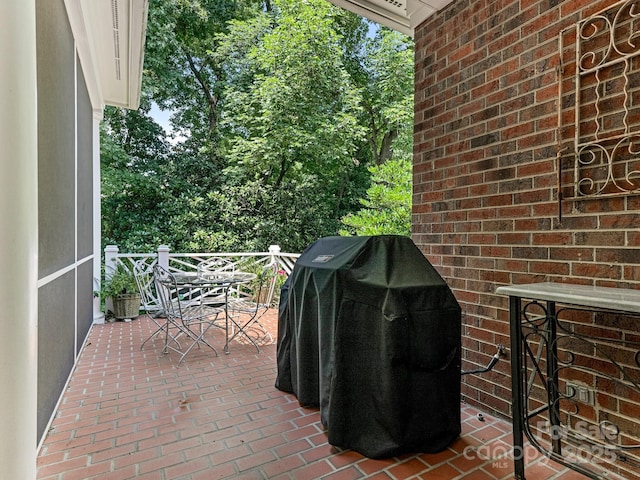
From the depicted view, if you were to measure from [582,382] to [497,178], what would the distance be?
48.0 inches

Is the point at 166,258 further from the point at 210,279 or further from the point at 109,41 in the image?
the point at 109,41

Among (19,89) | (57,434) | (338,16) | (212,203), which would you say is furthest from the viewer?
(338,16)

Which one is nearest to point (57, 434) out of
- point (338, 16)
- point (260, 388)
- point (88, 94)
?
point (260, 388)

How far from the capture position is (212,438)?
6.85ft

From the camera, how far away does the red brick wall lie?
1882 millimetres

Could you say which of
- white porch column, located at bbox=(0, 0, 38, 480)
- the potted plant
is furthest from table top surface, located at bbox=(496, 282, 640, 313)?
the potted plant

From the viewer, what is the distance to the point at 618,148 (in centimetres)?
176

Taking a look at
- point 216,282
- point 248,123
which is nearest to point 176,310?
point 216,282

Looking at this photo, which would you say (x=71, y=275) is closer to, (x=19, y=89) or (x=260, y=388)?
(x=260, y=388)

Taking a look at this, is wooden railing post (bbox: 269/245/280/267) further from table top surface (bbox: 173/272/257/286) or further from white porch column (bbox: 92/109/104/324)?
white porch column (bbox: 92/109/104/324)

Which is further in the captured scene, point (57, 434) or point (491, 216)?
point (491, 216)

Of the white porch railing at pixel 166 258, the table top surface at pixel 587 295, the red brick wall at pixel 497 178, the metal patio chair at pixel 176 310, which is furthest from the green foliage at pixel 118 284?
the table top surface at pixel 587 295

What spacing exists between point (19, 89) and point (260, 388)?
2.36 metres

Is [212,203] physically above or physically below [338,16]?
below
